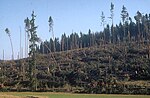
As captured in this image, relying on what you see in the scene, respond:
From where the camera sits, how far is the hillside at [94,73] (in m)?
58.5

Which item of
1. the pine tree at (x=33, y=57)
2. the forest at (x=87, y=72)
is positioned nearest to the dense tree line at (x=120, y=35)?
the forest at (x=87, y=72)

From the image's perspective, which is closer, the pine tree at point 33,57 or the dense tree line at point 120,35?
the pine tree at point 33,57

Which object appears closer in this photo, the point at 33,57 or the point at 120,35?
the point at 33,57

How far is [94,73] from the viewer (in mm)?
77500

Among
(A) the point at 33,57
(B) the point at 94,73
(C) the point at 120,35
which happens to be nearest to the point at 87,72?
(B) the point at 94,73

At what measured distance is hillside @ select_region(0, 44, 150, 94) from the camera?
58.5 meters

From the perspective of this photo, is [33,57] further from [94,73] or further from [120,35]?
[120,35]

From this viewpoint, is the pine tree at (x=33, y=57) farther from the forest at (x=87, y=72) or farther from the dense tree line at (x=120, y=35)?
the dense tree line at (x=120, y=35)

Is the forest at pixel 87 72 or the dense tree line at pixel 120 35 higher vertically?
the dense tree line at pixel 120 35

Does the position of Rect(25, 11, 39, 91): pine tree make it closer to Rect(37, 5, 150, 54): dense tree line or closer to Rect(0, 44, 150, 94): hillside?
Rect(0, 44, 150, 94): hillside

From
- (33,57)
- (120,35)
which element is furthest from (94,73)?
(120,35)

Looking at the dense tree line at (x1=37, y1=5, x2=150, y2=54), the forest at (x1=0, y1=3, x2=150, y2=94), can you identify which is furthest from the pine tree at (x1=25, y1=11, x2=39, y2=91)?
the dense tree line at (x1=37, y1=5, x2=150, y2=54)

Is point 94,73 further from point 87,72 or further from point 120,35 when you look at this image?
point 120,35

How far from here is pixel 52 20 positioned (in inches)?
4653
